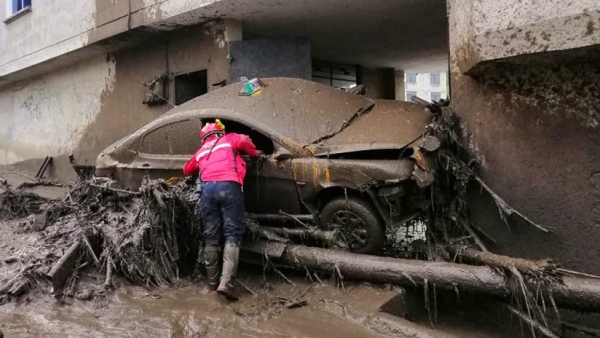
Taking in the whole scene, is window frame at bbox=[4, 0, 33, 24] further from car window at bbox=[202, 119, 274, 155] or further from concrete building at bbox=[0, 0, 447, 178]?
car window at bbox=[202, 119, 274, 155]

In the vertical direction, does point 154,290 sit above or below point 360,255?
below

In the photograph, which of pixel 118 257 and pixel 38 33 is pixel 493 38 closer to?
pixel 118 257

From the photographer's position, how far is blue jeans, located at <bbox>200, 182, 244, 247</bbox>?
5012mm

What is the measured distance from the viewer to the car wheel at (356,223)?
4.89 meters

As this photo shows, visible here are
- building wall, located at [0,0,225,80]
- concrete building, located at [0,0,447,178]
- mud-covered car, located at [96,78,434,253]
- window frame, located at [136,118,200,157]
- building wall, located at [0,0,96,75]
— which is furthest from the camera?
building wall, located at [0,0,96,75]

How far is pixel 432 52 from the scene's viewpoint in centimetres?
1154

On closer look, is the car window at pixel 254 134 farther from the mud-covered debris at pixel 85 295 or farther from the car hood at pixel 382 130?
the mud-covered debris at pixel 85 295

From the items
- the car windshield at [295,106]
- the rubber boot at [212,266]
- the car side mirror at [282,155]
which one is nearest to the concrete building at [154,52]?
the car windshield at [295,106]

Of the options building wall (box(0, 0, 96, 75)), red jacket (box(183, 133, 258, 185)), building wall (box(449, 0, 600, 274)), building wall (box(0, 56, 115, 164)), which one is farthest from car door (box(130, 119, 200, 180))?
building wall (box(0, 56, 115, 164))

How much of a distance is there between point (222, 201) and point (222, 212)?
0.39 ft

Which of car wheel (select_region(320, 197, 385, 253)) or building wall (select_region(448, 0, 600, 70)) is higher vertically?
building wall (select_region(448, 0, 600, 70))

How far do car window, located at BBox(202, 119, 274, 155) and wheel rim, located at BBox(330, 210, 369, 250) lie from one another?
1135 millimetres

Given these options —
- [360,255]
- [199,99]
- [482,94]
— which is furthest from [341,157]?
[199,99]

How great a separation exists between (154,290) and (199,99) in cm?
267
